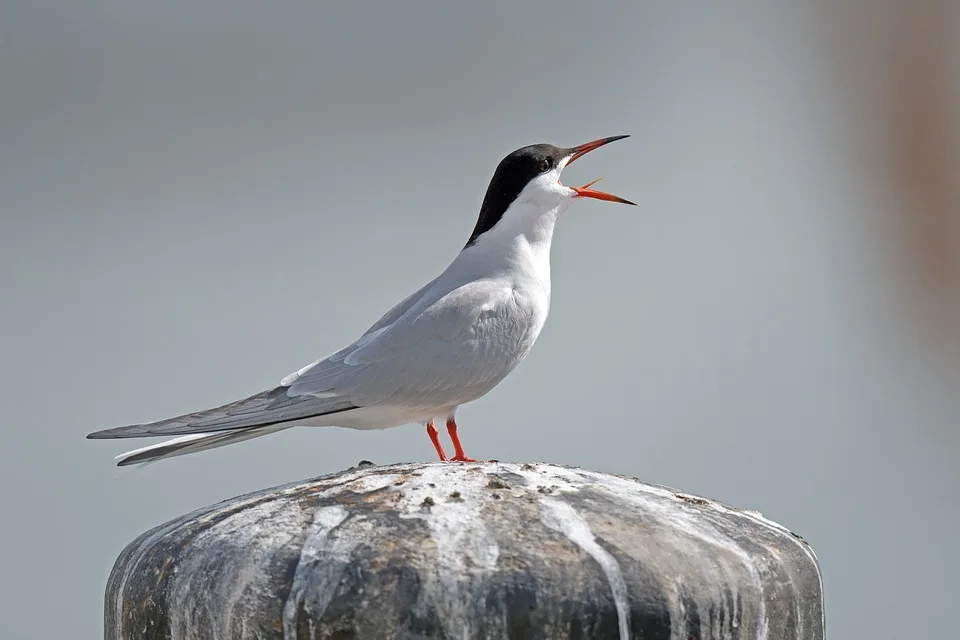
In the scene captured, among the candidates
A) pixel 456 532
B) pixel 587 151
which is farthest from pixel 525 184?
pixel 456 532

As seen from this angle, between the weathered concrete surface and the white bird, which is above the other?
the white bird

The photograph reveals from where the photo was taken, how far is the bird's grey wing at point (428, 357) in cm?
300

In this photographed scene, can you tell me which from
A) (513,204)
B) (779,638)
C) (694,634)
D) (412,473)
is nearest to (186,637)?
(412,473)

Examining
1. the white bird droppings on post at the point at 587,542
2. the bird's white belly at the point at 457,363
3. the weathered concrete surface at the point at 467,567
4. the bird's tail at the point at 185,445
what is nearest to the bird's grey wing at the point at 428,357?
the bird's white belly at the point at 457,363

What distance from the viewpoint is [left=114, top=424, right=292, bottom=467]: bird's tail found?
2.61m

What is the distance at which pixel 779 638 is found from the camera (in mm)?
1911

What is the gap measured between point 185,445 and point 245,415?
0.17 meters

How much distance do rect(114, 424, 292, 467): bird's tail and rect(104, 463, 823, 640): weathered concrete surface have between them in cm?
53

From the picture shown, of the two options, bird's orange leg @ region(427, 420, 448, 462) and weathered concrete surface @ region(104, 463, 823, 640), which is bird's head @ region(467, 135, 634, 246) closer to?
bird's orange leg @ region(427, 420, 448, 462)

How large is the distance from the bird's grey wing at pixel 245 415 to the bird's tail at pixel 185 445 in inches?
0.9

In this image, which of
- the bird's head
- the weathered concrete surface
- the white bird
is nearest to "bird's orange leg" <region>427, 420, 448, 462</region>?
the white bird

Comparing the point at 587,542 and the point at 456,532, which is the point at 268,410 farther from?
the point at 587,542

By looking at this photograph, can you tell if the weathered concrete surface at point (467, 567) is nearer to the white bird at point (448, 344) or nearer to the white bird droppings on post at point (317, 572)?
the white bird droppings on post at point (317, 572)

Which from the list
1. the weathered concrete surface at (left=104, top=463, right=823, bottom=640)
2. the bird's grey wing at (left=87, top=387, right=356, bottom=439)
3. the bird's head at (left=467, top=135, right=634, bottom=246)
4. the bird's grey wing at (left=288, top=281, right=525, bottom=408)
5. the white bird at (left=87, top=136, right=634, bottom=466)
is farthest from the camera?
the bird's head at (left=467, top=135, right=634, bottom=246)
